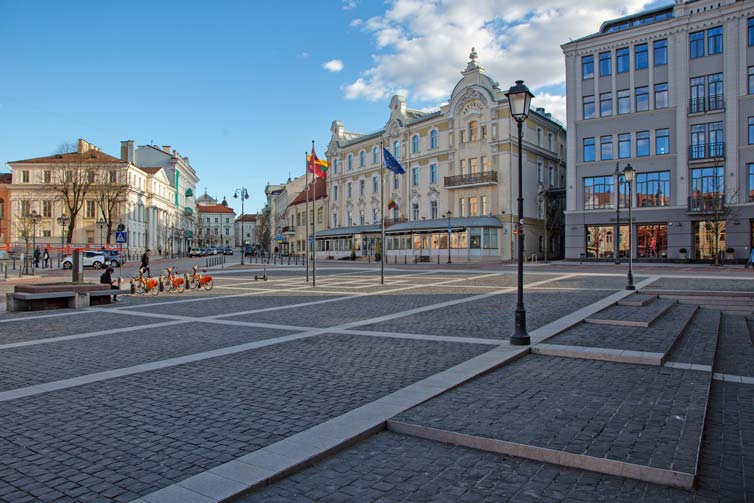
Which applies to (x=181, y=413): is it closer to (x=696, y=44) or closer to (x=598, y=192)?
(x=598, y=192)

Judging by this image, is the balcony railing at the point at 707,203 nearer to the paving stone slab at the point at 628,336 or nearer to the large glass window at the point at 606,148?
the large glass window at the point at 606,148

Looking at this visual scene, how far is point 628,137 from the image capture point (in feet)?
145

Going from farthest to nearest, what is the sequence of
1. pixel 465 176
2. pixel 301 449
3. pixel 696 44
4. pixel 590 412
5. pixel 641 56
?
1. pixel 465 176
2. pixel 641 56
3. pixel 696 44
4. pixel 590 412
5. pixel 301 449

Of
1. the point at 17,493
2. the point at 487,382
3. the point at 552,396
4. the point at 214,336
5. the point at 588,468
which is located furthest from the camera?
the point at 214,336

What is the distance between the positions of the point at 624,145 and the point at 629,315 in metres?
37.2

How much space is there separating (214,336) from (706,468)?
8.69 meters

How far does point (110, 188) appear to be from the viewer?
58562 millimetres

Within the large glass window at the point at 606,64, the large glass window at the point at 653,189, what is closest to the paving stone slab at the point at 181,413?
the large glass window at the point at 653,189

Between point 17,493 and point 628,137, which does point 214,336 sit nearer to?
point 17,493

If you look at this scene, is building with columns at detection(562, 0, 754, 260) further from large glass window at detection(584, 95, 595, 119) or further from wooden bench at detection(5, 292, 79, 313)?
wooden bench at detection(5, 292, 79, 313)

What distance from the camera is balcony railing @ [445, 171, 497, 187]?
49.9m

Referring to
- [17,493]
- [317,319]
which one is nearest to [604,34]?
[317,319]

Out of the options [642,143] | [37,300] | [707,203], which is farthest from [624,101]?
[37,300]

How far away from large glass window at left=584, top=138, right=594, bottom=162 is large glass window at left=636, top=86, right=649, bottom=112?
4428 millimetres
